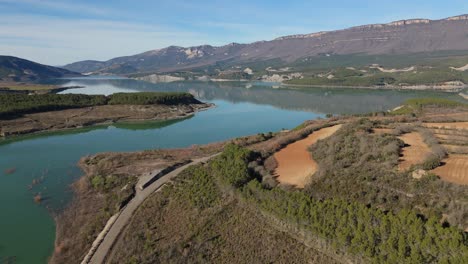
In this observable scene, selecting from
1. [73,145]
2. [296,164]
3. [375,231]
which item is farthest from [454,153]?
[73,145]

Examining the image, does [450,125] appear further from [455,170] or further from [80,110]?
[80,110]

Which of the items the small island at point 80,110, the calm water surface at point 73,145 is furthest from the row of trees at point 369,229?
the small island at point 80,110

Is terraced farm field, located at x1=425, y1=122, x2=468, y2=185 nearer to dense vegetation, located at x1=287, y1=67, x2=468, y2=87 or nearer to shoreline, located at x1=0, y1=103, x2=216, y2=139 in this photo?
shoreline, located at x1=0, y1=103, x2=216, y2=139

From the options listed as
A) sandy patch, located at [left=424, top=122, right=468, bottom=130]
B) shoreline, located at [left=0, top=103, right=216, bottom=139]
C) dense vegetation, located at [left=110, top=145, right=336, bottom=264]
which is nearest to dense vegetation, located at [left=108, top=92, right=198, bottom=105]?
shoreline, located at [left=0, top=103, right=216, bottom=139]

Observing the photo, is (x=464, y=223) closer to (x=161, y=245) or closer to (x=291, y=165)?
(x=291, y=165)

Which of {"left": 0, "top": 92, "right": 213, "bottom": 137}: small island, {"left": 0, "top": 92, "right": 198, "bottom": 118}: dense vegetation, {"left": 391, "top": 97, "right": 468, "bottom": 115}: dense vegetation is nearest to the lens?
{"left": 391, "top": 97, "right": 468, "bottom": 115}: dense vegetation

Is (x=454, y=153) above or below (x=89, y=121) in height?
above
